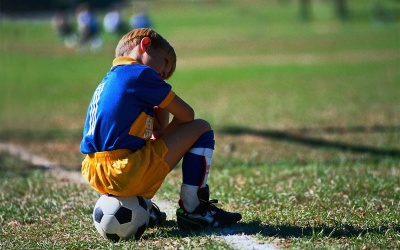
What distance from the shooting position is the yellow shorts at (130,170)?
501 centimetres

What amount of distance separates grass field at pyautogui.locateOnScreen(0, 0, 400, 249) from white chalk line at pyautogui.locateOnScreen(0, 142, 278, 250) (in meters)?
0.08

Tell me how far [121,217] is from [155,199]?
1798 mm

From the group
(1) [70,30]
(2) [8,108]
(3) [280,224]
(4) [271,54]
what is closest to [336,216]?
(3) [280,224]

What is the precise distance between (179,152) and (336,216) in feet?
4.57

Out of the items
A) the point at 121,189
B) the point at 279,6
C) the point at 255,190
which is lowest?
the point at 279,6

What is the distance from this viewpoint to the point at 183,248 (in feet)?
15.7

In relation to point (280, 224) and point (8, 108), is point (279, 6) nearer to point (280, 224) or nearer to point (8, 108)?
point (8, 108)

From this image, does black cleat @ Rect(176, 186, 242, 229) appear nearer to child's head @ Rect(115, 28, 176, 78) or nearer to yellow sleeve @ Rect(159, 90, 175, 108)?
yellow sleeve @ Rect(159, 90, 175, 108)

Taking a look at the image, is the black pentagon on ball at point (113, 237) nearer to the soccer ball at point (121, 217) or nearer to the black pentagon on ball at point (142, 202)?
the soccer ball at point (121, 217)

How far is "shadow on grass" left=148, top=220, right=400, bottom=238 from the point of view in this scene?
5.04m

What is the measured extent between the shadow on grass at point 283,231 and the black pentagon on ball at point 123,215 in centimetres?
29

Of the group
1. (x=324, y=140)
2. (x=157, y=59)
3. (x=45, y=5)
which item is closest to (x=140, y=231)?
(x=157, y=59)

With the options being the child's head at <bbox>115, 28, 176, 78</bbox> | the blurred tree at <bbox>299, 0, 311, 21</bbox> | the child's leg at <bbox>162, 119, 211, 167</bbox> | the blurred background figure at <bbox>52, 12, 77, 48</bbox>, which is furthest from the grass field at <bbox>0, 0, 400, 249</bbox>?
the blurred tree at <bbox>299, 0, 311, 21</bbox>

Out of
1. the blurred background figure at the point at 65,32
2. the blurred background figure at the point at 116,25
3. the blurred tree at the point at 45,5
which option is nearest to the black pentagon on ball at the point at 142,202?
the blurred background figure at the point at 65,32
